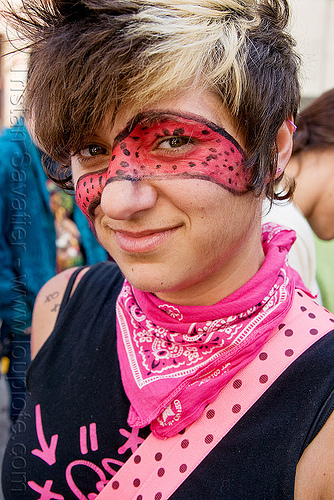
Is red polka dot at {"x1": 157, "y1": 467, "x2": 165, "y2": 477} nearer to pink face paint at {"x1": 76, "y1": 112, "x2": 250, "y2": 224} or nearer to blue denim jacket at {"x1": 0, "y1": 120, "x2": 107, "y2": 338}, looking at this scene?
pink face paint at {"x1": 76, "y1": 112, "x2": 250, "y2": 224}

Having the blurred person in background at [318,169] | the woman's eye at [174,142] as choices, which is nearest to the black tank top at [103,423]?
the woman's eye at [174,142]

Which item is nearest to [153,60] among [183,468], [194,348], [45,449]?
[194,348]

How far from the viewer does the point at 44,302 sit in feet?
5.87

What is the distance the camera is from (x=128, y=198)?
1.09m

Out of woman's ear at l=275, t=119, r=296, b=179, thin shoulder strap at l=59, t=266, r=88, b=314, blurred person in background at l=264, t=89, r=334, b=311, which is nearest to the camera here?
woman's ear at l=275, t=119, r=296, b=179

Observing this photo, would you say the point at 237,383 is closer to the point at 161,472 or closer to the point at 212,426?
the point at 212,426

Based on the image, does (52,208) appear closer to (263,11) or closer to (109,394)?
(109,394)

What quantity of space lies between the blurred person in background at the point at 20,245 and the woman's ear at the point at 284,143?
154cm

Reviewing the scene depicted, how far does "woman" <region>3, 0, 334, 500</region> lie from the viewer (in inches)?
41.8

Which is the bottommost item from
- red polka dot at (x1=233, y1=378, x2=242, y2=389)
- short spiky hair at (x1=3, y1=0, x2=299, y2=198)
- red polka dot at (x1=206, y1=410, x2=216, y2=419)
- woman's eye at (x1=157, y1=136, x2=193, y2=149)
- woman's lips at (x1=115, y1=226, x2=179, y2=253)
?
red polka dot at (x1=206, y1=410, x2=216, y2=419)

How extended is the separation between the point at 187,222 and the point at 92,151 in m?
0.33

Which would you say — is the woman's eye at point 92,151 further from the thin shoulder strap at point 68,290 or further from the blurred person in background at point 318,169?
the blurred person in background at point 318,169

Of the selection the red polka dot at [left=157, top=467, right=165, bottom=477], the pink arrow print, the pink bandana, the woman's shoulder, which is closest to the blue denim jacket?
the woman's shoulder

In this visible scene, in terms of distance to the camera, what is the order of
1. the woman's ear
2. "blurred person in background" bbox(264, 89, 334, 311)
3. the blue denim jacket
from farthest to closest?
the blue denim jacket → "blurred person in background" bbox(264, 89, 334, 311) → the woman's ear
